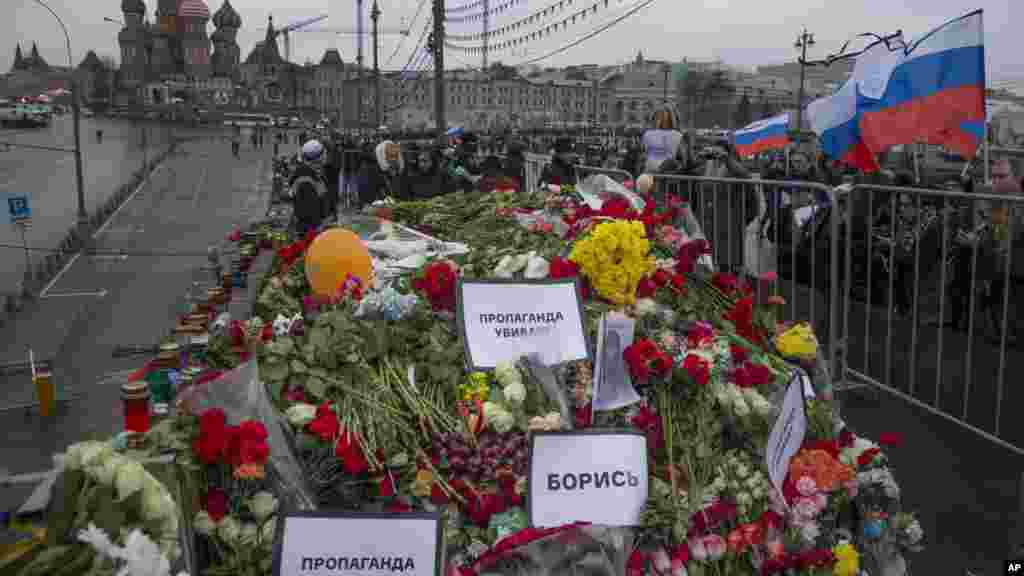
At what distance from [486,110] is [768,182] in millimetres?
107894

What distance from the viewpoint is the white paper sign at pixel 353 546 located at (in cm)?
270

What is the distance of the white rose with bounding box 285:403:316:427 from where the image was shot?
3174 millimetres

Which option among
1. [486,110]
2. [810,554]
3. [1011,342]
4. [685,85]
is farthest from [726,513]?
[486,110]

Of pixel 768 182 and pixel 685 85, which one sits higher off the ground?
pixel 685 85

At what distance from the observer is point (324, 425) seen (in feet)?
10.2

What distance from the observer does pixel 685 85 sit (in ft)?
258

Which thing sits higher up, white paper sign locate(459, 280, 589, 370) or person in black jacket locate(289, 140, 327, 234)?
person in black jacket locate(289, 140, 327, 234)

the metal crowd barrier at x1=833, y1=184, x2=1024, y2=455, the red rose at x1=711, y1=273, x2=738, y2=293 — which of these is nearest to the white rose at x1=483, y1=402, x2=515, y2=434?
the red rose at x1=711, y1=273, x2=738, y2=293

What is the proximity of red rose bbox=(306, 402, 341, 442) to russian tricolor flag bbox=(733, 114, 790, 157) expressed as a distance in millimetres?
10293

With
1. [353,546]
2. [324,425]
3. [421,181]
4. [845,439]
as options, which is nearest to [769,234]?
[845,439]

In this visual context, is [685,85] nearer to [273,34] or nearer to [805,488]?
[273,34]

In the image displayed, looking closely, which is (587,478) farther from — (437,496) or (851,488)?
(851,488)

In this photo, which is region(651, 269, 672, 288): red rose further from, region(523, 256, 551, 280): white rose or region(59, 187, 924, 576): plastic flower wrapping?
region(523, 256, 551, 280): white rose

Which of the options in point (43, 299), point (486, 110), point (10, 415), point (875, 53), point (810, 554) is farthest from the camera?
point (486, 110)
